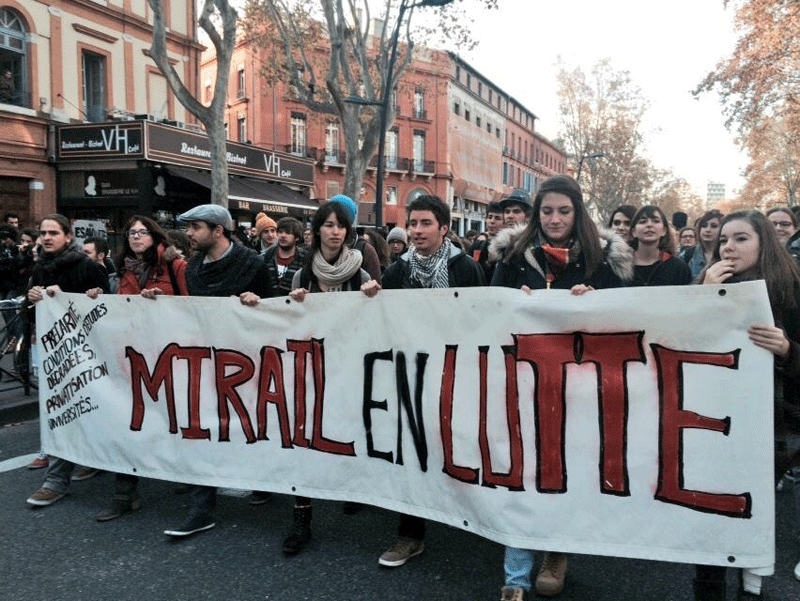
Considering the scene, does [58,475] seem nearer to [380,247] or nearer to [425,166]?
[380,247]

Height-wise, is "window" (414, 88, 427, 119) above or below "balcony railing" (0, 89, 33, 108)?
above

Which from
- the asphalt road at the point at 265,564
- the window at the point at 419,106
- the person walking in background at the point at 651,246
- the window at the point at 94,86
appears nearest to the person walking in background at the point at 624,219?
the person walking in background at the point at 651,246

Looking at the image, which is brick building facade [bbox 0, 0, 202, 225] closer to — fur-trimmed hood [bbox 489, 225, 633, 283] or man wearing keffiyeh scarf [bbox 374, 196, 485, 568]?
man wearing keffiyeh scarf [bbox 374, 196, 485, 568]

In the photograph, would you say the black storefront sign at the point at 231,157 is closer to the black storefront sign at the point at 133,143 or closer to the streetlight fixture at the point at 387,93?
the black storefront sign at the point at 133,143

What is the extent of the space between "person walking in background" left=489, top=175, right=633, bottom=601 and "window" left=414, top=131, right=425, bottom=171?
132 ft

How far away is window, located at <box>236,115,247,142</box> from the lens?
116ft

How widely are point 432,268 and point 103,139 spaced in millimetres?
15645

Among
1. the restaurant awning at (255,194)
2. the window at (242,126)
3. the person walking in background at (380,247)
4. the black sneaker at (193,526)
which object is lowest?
the black sneaker at (193,526)

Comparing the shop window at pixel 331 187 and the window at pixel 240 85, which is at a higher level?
the window at pixel 240 85

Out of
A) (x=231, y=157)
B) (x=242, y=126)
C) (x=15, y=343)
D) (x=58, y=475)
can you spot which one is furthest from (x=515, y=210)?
(x=242, y=126)

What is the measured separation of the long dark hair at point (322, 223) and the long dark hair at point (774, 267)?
1.91 meters

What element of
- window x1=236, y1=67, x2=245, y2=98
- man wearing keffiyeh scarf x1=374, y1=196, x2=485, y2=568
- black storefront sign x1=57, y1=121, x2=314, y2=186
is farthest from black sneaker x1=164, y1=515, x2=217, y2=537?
window x1=236, y1=67, x2=245, y2=98

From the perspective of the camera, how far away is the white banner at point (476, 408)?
2436 millimetres

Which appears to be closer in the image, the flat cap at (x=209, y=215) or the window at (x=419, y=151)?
the flat cap at (x=209, y=215)
